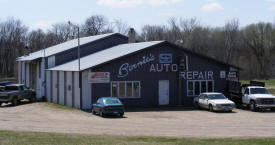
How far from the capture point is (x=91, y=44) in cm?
4269

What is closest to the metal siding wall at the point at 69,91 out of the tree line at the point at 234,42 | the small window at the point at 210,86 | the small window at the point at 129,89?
the small window at the point at 129,89

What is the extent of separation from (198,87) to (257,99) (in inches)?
264

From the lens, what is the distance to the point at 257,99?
101ft

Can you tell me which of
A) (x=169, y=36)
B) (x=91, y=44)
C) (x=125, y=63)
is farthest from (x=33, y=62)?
(x=169, y=36)

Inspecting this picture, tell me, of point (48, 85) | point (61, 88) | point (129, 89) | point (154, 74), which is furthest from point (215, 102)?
point (48, 85)

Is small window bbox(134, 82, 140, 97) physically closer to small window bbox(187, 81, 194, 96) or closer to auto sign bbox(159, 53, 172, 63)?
auto sign bbox(159, 53, 172, 63)

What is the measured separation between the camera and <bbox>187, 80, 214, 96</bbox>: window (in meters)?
36.2

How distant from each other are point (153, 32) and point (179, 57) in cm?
6835

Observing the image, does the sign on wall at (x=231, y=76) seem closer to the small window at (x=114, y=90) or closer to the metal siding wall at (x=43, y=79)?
the small window at (x=114, y=90)

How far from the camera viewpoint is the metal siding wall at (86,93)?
32.2 meters

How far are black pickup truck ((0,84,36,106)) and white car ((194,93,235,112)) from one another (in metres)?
16.5

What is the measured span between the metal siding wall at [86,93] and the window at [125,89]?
205cm

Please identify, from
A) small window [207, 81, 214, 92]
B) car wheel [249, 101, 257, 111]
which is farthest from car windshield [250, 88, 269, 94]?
small window [207, 81, 214, 92]

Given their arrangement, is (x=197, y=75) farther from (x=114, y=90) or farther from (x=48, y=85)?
(x=48, y=85)
